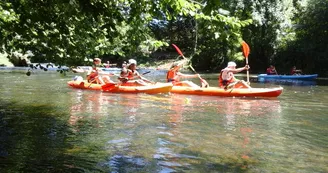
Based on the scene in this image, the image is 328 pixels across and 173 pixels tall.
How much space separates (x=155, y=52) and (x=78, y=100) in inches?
1340

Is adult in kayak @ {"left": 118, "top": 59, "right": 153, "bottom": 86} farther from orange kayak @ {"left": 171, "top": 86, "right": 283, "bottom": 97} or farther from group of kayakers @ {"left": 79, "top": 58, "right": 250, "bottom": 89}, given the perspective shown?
orange kayak @ {"left": 171, "top": 86, "right": 283, "bottom": 97}

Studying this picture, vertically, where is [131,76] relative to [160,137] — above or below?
above

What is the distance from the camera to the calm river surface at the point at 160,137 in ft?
15.4

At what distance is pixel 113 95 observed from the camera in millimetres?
12461

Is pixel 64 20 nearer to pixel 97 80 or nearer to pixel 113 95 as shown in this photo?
pixel 113 95

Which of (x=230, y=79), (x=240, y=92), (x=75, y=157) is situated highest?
(x=230, y=79)

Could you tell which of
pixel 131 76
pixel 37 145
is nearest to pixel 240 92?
pixel 131 76

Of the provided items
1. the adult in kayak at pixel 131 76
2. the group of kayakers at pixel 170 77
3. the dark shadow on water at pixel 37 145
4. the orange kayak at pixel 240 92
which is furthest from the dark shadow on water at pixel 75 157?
the adult in kayak at pixel 131 76

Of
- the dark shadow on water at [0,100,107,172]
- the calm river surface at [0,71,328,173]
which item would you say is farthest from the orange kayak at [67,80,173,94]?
the dark shadow on water at [0,100,107,172]

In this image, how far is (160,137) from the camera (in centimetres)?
622

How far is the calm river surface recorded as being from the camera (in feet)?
15.4

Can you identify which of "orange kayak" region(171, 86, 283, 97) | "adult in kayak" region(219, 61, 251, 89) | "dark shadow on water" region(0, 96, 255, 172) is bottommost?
"dark shadow on water" region(0, 96, 255, 172)

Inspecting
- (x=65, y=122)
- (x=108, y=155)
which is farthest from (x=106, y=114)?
(x=108, y=155)

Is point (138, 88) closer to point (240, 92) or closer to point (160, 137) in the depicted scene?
point (240, 92)
